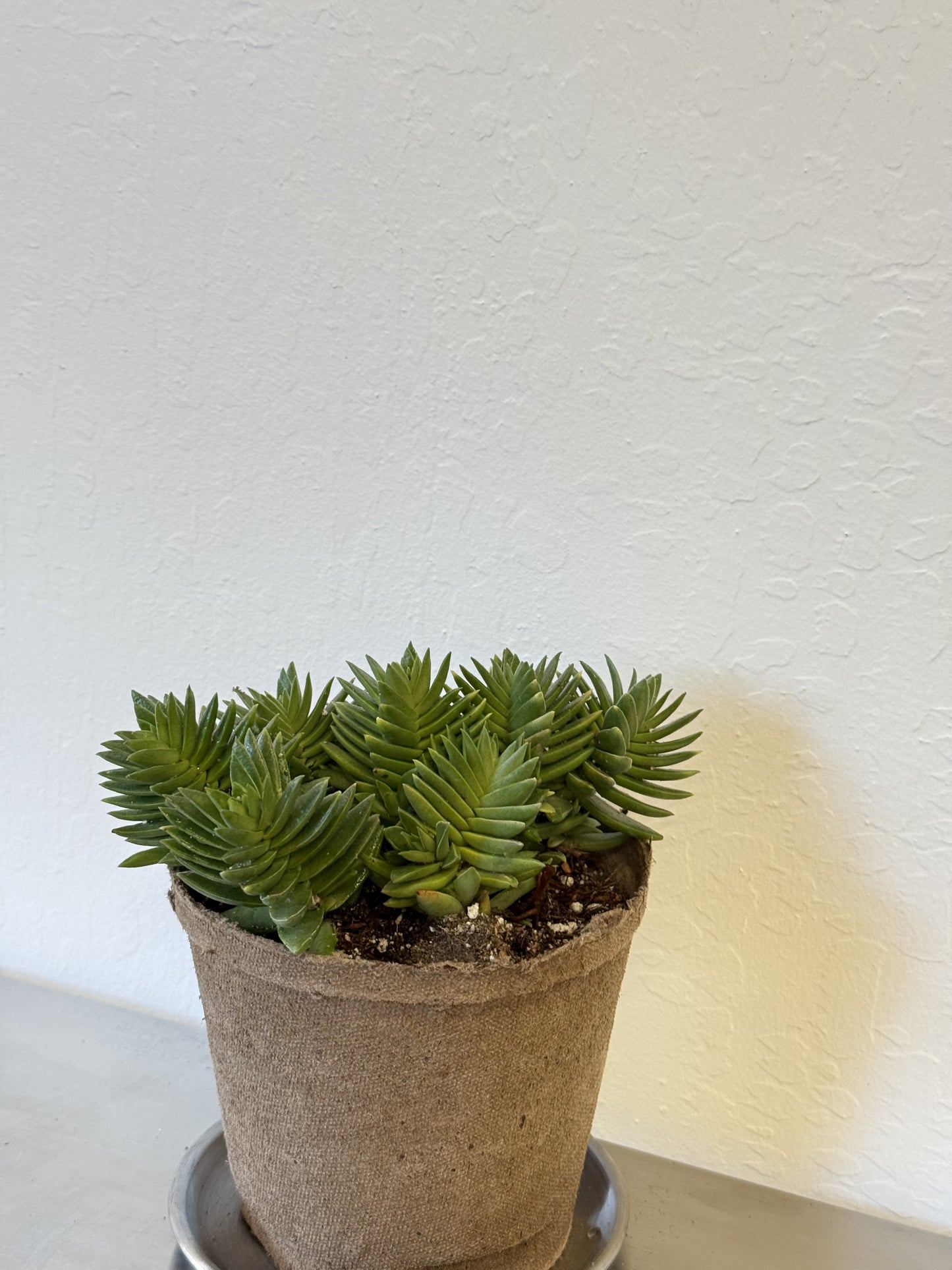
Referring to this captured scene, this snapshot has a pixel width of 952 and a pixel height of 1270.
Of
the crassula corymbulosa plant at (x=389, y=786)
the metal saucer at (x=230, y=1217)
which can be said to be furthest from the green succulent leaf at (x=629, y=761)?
the metal saucer at (x=230, y=1217)

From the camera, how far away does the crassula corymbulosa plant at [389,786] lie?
0.39m

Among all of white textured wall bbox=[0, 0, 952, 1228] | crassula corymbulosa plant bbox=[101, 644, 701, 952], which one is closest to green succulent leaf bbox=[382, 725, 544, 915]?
crassula corymbulosa plant bbox=[101, 644, 701, 952]

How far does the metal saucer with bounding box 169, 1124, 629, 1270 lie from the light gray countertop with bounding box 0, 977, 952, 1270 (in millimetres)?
24

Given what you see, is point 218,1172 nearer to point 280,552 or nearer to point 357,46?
point 280,552

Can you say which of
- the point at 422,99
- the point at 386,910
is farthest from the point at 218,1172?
the point at 422,99

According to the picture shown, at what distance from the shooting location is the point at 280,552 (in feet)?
2.15

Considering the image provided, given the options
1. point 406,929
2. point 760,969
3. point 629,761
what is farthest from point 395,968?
point 760,969

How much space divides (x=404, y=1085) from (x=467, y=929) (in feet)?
0.22

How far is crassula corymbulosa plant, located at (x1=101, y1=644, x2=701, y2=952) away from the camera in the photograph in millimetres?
388

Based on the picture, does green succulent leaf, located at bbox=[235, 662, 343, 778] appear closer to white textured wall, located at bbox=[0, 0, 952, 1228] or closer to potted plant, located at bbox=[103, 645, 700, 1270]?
potted plant, located at bbox=[103, 645, 700, 1270]

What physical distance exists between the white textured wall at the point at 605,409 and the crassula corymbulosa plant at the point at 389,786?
117 millimetres

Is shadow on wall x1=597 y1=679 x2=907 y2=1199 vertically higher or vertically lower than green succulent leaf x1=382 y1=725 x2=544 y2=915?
lower

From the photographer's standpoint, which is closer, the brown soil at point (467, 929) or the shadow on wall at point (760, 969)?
the brown soil at point (467, 929)

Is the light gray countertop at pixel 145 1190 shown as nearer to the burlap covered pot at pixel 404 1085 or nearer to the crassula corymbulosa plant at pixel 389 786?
the burlap covered pot at pixel 404 1085
